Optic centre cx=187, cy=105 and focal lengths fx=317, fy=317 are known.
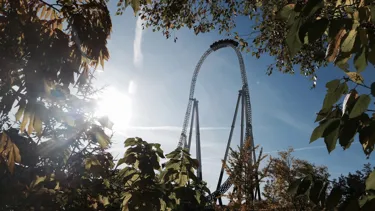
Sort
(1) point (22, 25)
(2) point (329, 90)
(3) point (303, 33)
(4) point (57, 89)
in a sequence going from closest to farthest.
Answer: (3) point (303, 33), (2) point (329, 90), (4) point (57, 89), (1) point (22, 25)

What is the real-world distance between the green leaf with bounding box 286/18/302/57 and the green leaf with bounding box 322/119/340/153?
0.28 meters

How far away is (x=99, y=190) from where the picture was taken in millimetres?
4062

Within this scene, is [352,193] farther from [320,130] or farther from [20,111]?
[20,111]

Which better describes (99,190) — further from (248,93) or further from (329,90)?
(248,93)

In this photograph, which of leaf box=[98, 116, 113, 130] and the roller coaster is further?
the roller coaster

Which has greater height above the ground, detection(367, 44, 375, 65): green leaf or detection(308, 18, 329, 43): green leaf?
detection(308, 18, 329, 43): green leaf

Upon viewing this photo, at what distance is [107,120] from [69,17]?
1695mm

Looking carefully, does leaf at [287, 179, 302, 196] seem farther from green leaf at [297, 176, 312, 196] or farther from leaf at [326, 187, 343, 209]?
leaf at [326, 187, 343, 209]

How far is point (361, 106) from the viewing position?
3.30ft

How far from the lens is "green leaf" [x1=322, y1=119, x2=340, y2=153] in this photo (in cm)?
106

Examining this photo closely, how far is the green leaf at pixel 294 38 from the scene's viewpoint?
3.28 feet

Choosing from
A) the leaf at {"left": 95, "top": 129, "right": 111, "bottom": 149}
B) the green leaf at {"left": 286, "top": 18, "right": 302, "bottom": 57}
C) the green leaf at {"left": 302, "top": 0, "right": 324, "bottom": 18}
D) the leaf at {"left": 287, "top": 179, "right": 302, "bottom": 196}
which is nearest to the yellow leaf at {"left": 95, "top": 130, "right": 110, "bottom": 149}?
the leaf at {"left": 95, "top": 129, "right": 111, "bottom": 149}

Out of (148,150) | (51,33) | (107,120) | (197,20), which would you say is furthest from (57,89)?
(197,20)

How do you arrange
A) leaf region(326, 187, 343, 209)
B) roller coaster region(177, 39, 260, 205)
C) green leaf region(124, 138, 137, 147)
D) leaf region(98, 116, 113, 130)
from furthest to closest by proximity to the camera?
roller coaster region(177, 39, 260, 205) < green leaf region(124, 138, 137, 147) < leaf region(98, 116, 113, 130) < leaf region(326, 187, 343, 209)
